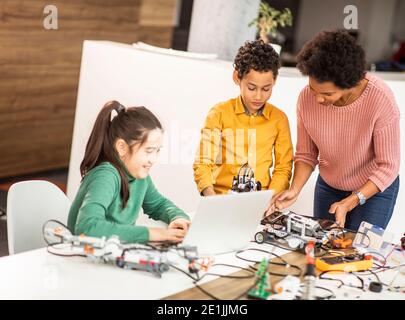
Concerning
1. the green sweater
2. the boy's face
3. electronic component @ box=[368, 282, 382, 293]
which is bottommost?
electronic component @ box=[368, 282, 382, 293]

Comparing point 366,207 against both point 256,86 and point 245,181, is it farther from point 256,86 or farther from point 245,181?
point 256,86

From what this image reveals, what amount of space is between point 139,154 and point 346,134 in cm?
85

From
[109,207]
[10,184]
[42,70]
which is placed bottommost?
[10,184]

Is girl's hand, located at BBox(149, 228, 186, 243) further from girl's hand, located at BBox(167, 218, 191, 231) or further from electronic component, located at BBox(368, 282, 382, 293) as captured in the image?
electronic component, located at BBox(368, 282, 382, 293)

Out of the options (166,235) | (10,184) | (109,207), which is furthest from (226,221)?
(10,184)

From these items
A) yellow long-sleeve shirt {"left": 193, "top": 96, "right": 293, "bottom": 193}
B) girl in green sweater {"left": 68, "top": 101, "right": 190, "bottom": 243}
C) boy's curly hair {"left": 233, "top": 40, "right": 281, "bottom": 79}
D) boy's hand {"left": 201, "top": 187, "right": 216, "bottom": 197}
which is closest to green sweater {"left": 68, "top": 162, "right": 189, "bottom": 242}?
girl in green sweater {"left": 68, "top": 101, "right": 190, "bottom": 243}

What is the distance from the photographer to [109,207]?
2.50 meters

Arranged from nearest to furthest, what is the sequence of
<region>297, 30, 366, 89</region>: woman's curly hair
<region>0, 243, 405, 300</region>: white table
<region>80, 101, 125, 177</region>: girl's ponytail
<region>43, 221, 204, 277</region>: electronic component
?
<region>0, 243, 405, 300</region>: white table → <region>43, 221, 204, 277</region>: electronic component → <region>80, 101, 125, 177</region>: girl's ponytail → <region>297, 30, 366, 89</region>: woman's curly hair

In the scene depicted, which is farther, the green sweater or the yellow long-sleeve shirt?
the yellow long-sleeve shirt

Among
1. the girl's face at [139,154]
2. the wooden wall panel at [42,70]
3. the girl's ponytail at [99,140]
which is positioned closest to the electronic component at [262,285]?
the girl's face at [139,154]

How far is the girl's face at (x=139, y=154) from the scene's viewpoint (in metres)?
2.49

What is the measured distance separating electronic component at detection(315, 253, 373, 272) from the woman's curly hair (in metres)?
0.59

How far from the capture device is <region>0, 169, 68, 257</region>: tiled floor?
446 cm
